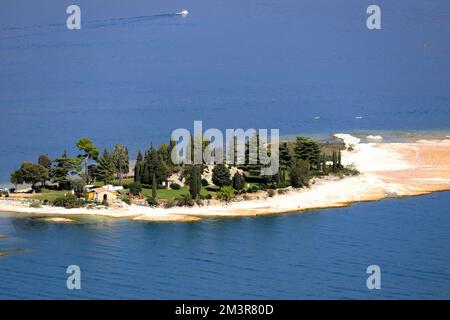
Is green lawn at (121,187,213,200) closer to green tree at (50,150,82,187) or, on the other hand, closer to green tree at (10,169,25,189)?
green tree at (50,150,82,187)

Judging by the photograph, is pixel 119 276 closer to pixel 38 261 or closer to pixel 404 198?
pixel 38 261

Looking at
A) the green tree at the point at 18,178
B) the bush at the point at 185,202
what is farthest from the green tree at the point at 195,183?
the green tree at the point at 18,178

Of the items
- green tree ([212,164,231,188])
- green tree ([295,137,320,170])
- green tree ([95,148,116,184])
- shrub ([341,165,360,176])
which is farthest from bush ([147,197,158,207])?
shrub ([341,165,360,176])

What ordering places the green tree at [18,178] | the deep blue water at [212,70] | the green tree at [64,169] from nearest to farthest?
1. the green tree at [18,178]
2. the green tree at [64,169]
3. the deep blue water at [212,70]

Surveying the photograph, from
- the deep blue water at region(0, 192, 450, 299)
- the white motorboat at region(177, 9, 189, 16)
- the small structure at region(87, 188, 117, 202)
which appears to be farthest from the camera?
the white motorboat at region(177, 9, 189, 16)

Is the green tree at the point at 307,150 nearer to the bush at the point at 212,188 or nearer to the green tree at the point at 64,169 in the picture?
the bush at the point at 212,188

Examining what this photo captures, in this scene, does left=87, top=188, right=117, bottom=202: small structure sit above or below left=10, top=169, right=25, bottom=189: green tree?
below

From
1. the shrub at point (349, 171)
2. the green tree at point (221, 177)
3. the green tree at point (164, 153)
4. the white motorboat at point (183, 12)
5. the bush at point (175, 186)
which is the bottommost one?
the bush at point (175, 186)
